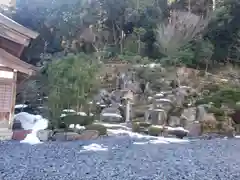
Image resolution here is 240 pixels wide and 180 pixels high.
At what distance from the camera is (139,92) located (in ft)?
42.6

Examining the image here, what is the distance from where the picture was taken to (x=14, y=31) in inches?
303

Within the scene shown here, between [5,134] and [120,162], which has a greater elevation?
[5,134]

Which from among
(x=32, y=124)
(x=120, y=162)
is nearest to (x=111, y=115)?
(x=32, y=124)

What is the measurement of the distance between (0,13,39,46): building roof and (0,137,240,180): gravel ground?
2797mm

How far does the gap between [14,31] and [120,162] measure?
4842mm

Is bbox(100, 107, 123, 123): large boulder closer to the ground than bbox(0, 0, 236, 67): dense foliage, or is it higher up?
closer to the ground

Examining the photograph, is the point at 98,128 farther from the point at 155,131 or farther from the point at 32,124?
the point at 32,124

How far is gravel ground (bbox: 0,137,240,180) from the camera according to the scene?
3695 mm

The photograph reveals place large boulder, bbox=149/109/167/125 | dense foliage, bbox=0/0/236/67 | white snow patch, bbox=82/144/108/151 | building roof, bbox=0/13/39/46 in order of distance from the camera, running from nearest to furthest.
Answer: white snow patch, bbox=82/144/108/151 → building roof, bbox=0/13/39/46 → large boulder, bbox=149/109/167/125 → dense foliage, bbox=0/0/236/67

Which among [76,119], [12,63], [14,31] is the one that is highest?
[14,31]

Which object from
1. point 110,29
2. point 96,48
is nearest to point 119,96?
point 96,48

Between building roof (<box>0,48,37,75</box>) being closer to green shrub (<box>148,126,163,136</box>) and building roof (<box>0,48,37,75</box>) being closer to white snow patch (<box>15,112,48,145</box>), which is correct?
white snow patch (<box>15,112,48,145</box>)

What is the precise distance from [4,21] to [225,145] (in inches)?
236

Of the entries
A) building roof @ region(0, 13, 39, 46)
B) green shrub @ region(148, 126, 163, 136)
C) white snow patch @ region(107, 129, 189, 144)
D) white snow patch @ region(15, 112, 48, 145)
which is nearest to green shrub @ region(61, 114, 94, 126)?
white snow patch @ region(15, 112, 48, 145)
